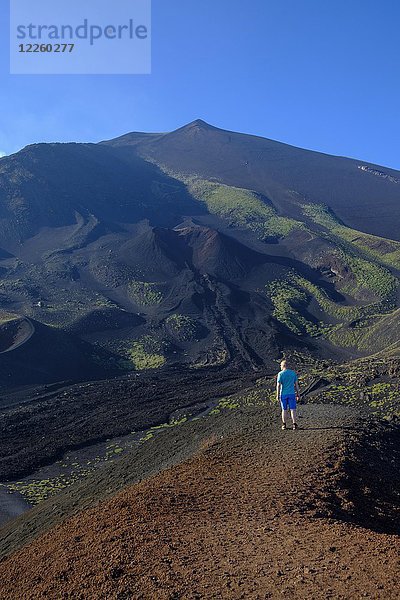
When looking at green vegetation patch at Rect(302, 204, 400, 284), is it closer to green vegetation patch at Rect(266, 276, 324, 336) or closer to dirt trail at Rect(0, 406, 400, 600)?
green vegetation patch at Rect(266, 276, 324, 336)

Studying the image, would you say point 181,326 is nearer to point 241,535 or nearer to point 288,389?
point 288,389

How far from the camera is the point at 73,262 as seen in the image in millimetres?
75562

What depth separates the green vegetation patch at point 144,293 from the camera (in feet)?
202

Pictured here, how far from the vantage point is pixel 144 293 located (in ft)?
208

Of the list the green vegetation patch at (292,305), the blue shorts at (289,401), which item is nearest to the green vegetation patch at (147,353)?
the green vegetation patch at (292,305)

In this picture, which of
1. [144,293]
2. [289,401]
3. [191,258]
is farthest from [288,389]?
[191,258]

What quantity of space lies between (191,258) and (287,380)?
6076 cm

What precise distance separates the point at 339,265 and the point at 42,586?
218ft

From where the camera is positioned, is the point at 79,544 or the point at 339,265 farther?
the point at 339,265

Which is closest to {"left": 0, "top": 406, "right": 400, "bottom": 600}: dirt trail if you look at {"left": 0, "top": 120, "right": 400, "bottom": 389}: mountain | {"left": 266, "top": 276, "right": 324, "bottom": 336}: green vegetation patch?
{"left": 0, "top": 120, "right": 400, "bottom": 389}: mountain

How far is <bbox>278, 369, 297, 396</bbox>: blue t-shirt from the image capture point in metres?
12.5

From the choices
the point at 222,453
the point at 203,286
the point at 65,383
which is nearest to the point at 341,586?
the point at 222,453

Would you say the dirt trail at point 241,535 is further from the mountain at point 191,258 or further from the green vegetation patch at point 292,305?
the green vegetation patch at point 292,305

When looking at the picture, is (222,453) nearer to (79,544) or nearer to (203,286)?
(79,544)
